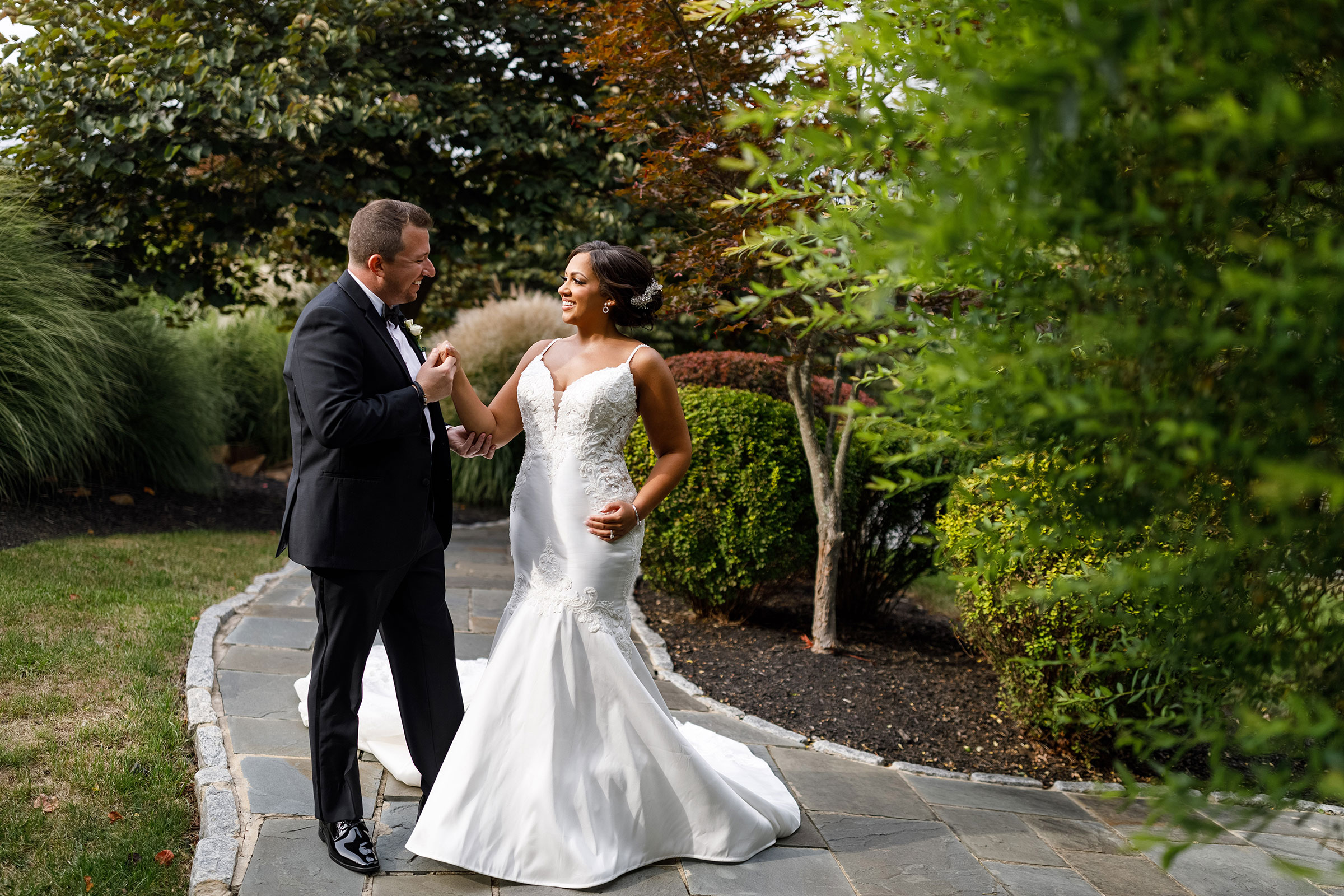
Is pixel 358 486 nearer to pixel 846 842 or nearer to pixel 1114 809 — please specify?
pixel 846 842

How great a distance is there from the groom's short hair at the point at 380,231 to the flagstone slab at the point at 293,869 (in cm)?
189

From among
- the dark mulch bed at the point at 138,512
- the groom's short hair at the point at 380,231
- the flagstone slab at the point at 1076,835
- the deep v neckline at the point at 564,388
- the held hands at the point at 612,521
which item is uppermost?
the groom's short hair at the point at 380,231

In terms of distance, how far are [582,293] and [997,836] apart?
2.57 m

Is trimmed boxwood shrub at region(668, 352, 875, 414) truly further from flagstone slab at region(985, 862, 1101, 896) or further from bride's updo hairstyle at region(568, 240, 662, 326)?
A: flagstone slab at region(985, 862, 1101, 896)

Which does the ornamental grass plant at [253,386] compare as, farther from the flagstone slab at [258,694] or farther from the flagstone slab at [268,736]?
the flagstone slab at [268,736]

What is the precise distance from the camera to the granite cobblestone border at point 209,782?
113 inches

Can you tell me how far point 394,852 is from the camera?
317 cm

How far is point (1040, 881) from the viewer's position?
10.9 ft

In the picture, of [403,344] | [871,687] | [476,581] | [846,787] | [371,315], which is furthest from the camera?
[476,581]

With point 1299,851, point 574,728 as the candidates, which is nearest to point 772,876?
point 574,728

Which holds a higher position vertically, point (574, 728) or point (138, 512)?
point (574, 728)

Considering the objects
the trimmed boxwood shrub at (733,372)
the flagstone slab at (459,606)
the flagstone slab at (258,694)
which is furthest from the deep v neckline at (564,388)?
the trimmed boxwood shrub at (733,372)

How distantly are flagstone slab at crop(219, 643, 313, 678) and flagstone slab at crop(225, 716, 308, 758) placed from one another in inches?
24.2

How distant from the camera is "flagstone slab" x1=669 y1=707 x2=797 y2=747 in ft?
14.7
